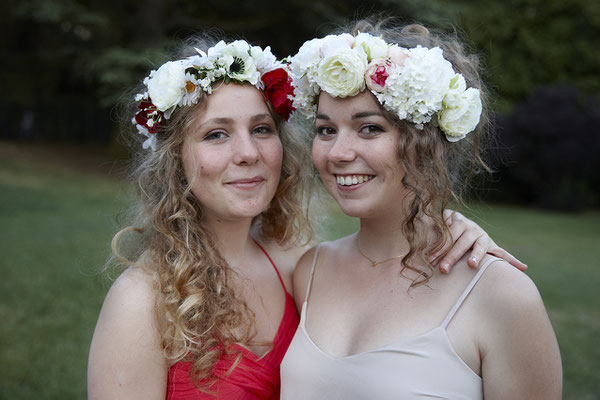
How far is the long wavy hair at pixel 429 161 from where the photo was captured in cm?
247

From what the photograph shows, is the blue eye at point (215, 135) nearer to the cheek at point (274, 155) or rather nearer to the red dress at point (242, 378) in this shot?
the cheek at point (274, 155)

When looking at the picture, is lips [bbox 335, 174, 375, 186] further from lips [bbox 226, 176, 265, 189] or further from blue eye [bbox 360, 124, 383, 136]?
lips [bbox 226, 176, 265, 189]

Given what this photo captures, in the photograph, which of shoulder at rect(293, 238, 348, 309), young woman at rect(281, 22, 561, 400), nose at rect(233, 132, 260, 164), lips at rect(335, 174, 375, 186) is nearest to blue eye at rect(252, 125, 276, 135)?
nose at rect(233, 132, 260, 164)

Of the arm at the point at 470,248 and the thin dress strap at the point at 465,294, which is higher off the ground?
the arm at the point at 470,248

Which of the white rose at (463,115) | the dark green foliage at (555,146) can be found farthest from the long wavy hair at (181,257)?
the dark green foliage at (555,146)

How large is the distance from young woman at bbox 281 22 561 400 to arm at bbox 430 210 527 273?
41mm

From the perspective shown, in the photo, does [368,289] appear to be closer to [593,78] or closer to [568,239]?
[568,239]

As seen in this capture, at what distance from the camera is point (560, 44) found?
2092 cm

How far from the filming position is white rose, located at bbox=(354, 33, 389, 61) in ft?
8.37

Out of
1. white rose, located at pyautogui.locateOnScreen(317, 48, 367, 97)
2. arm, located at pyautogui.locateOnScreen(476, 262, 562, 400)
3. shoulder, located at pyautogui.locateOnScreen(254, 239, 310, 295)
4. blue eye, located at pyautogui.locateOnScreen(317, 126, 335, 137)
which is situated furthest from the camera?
shoulder, located at pyautogui.locateOnScreen(254, 239, 310, 295)

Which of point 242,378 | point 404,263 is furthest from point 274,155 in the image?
point 242,378

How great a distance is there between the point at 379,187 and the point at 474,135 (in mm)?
587

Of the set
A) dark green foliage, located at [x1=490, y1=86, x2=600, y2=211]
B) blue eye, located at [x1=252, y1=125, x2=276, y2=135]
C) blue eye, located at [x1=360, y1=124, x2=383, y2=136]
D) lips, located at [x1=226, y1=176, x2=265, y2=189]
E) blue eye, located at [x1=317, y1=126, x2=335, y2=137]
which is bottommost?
dark green foliage, located at [x1=490, y1=86, x2=600, y2=211]

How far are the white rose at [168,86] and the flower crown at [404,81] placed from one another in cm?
64
